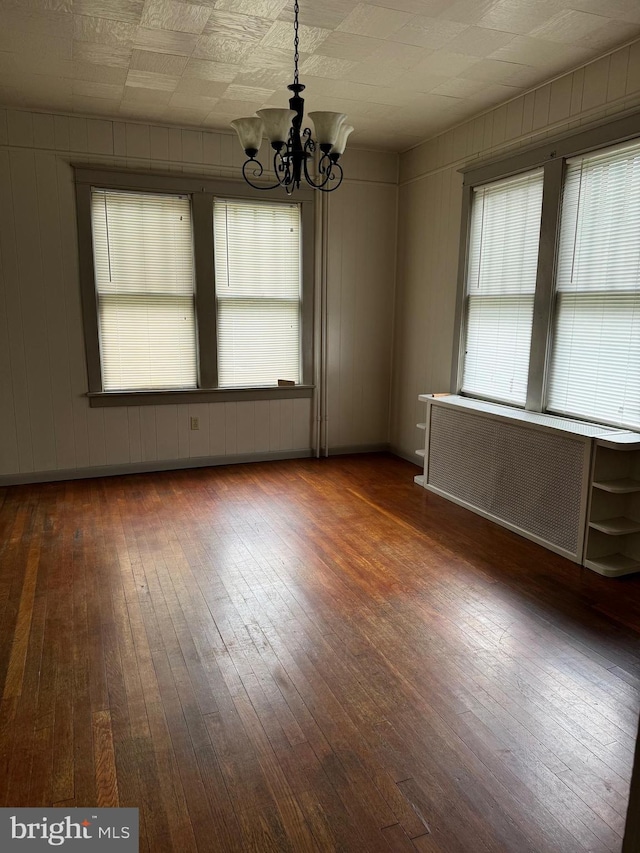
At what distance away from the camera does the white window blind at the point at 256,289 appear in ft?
17.8

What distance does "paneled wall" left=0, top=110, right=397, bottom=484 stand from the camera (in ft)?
15.7

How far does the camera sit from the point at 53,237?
488 cm

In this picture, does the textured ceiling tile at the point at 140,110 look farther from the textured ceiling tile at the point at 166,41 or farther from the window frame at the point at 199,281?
the textured ceiling tile at the point at 166,41

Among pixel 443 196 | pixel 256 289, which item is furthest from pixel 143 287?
pixel 443 196

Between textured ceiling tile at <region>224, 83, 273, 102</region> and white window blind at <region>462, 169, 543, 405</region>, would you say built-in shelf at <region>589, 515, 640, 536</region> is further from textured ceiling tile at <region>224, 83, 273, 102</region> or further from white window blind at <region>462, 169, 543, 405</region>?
textured ceiling tile at <region>224, 83, 273, 102</region>

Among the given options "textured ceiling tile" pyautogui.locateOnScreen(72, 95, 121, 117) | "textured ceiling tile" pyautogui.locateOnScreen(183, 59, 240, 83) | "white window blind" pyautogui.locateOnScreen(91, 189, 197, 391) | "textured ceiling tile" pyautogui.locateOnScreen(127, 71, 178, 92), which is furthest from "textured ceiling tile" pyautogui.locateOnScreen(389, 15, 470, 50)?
"white window blind" pyautogui.locateOnScreen(91, 189, 197, 391)

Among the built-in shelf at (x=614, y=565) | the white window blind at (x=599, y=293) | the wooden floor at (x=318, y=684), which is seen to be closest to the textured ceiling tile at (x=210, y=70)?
the white window blind at (x=599, y=293)

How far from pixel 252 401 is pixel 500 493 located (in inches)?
100

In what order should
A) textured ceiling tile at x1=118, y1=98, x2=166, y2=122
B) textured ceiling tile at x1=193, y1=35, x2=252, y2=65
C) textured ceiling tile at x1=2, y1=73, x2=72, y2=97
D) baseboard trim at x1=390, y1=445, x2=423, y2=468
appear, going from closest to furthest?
1. textured ceiling tile at x1=193, y1=35, x2=252, y2=65
2. textured ceiling tile at x1=2, y1=73, x2=72, y2=97
3. textured ceiling tile at x1=118, y1=98, x2=166, y2=122
4. baseboard trim at x1=390, y1=445, x2=423, y2=468

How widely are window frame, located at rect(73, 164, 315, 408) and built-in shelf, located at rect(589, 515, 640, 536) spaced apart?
3118mm

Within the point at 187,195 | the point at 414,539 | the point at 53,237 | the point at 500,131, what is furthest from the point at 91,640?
the point at 500,131

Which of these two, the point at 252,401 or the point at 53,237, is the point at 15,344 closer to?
the point at 53,237

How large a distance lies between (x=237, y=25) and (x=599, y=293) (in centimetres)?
261

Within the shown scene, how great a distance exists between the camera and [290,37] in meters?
3.36
